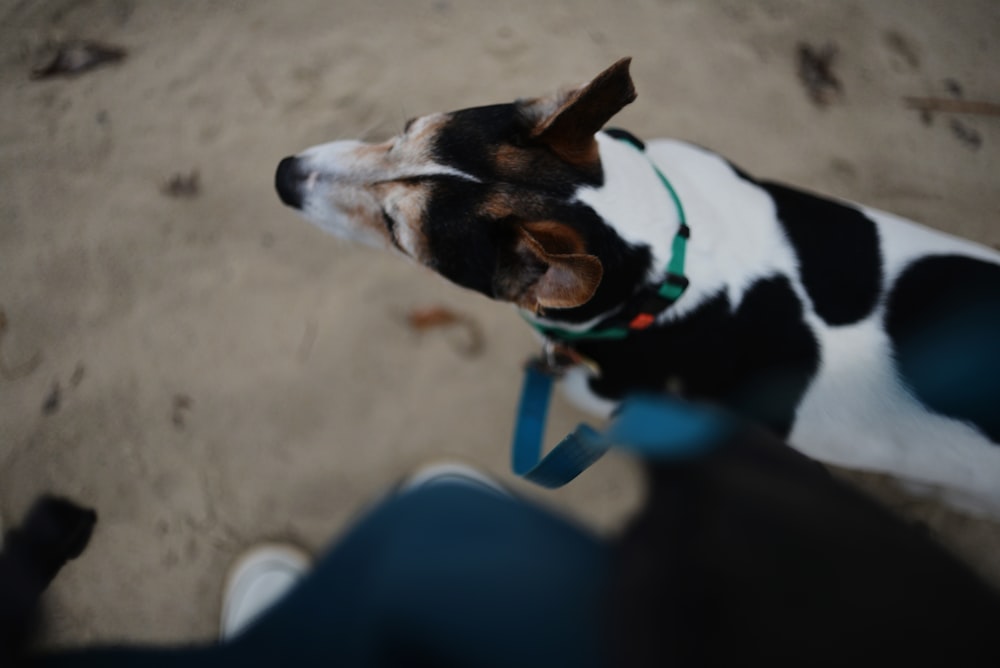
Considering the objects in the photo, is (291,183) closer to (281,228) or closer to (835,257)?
(281,228)

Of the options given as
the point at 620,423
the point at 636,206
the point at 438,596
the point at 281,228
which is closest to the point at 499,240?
the point at 636,206

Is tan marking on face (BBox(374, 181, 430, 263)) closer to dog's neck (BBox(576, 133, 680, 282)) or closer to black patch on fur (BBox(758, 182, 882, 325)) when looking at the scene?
dog's neck (BBox(576, 133, 680, 282))

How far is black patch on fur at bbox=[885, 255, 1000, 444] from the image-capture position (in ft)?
4.74

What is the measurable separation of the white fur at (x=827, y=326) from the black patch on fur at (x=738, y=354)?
34mm

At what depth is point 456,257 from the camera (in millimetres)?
1510

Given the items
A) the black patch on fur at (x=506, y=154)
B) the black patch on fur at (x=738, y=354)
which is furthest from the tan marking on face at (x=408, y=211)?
the black patch on fur at (x=738, y=354)

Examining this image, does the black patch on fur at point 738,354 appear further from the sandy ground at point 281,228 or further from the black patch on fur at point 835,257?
the sandy ground at point 281,228

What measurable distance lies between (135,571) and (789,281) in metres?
2.61

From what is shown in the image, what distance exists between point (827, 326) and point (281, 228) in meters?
2.15

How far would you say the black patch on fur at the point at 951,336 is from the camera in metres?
1.45

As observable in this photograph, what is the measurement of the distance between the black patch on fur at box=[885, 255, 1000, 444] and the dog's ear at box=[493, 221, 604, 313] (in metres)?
0.98

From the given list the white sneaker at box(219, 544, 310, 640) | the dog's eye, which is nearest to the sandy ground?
the white sneaker at box(219, 544, 310, 640)

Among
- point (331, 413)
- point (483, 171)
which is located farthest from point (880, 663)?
point (331, 413)

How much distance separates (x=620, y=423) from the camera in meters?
0.84
